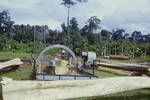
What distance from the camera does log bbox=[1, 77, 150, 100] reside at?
8359 millimetres

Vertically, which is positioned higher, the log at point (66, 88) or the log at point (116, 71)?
the log at point (66, 88)

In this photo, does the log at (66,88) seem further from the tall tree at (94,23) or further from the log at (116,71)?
the tall tree at (94,23)

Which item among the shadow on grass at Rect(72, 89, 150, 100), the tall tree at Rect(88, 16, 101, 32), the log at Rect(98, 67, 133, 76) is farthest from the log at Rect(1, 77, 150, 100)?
the tall tree at Rect(88, 16, 101, 32)

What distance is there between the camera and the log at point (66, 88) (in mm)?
8359

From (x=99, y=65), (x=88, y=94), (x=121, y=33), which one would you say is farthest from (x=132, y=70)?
(x=121, y=33)

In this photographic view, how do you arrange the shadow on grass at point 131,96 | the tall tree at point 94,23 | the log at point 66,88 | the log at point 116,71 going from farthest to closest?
the tall tree at point 94,23 → the log at point 116,71 → the shadow on grass at point 131,96 → the log at point 66,88

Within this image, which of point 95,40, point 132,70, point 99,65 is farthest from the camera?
point 95,40

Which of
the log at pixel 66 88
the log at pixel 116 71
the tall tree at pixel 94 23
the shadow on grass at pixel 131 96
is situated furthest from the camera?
the tall tree at pixel 94 23

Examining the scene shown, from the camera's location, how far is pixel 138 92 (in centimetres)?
1132

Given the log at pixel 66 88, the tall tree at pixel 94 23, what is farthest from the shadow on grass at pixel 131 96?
the tall tree at pixel 94 23

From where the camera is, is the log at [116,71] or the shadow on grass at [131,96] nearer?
the shadow on grass at [131,96]

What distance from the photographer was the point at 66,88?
912 centimetres

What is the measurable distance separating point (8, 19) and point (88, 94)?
337 feet

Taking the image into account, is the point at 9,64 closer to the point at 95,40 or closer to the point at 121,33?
the point at 95,40
